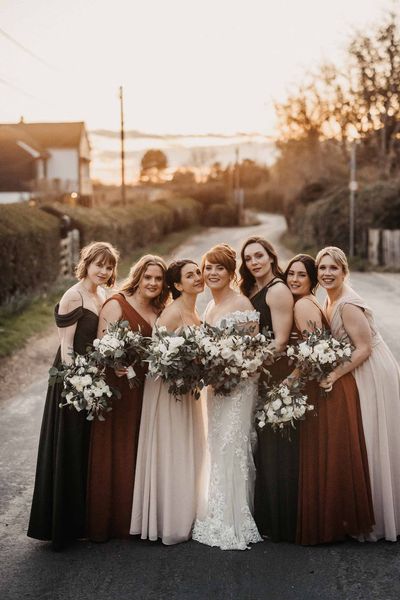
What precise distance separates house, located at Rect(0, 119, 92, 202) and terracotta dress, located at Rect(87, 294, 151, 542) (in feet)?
148

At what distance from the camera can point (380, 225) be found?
3073 cm

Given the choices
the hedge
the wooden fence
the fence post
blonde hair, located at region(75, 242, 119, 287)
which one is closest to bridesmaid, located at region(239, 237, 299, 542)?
blonde hair, located at region(75, 242, 119, 287)

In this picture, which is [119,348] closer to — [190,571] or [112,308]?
[112,308]

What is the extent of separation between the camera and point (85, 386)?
520cm

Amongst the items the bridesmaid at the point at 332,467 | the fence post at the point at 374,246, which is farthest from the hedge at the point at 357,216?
the bridesmaid at the point at 332,467

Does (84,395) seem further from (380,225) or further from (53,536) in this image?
(380,225)

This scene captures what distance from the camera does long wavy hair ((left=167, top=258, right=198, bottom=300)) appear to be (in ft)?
18.7

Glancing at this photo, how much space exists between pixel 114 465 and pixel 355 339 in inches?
78.6

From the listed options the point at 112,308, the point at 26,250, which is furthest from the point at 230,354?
the point at 26,250

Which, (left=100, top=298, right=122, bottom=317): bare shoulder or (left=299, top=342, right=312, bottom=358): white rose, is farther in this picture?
(left=100, top=298, right=122, bottom=317): bare shoulder

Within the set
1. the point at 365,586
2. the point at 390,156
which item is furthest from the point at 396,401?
the point at 390,156

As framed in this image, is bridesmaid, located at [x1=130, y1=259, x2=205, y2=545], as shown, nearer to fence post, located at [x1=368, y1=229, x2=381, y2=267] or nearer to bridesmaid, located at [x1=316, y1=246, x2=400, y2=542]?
bridesmaid, located at [x1=316, y1=246, x2=400, y2=542]

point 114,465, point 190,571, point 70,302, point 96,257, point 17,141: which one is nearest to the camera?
point 190,571

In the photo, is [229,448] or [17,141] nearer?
[229,448]
